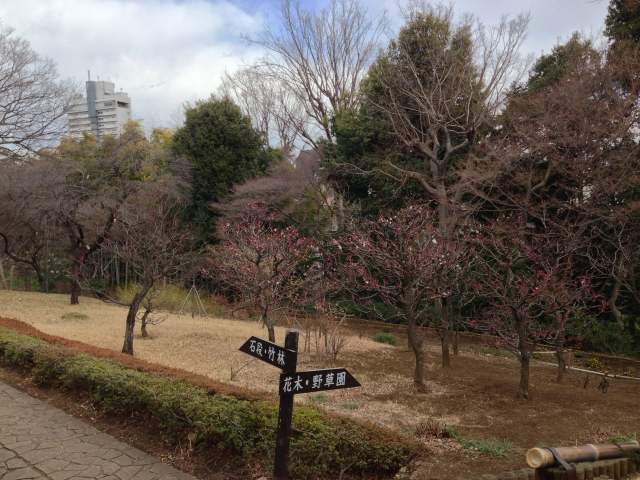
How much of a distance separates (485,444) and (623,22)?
508 inches

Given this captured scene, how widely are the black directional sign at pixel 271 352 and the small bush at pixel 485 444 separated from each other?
2.57 metres

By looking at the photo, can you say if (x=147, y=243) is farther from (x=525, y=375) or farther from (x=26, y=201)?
(x=26, y=201)

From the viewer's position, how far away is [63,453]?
14.8 feet

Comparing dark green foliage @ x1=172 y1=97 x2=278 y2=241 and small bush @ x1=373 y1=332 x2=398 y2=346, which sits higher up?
dark green foliage @ x1=172 y1=97 x2=278 y2=241

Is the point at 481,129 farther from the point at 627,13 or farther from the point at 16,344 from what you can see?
the point at 16,344

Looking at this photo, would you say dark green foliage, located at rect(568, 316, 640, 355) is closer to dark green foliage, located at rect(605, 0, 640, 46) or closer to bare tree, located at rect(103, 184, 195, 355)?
dark green foliage, located at rect(605, 0, 640, 46)

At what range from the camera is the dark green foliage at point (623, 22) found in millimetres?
12664

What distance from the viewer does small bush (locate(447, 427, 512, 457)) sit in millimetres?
4898

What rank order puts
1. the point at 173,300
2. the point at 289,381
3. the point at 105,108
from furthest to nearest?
the point at 105,108 → the point at 173,300 → the point at 289,381

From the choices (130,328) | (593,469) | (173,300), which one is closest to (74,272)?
(173,300)

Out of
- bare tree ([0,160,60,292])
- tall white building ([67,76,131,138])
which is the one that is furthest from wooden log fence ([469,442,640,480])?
tall white building ([67,76,131,138])

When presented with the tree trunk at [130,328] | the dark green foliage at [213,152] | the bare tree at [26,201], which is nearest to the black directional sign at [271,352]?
the tree trunk at [130,328]

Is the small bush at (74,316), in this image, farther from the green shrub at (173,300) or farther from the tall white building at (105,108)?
the tall white building at (105,108)

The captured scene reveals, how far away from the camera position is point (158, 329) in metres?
12.8
